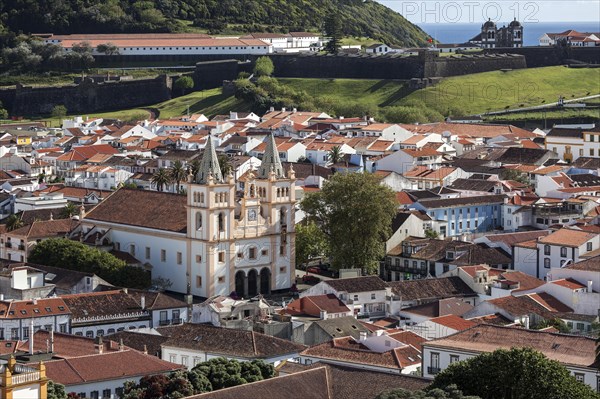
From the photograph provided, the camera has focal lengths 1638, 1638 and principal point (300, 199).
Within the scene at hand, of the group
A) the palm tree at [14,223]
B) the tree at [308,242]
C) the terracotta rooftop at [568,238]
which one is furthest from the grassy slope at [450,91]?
the terracotta rooftop at [568,238]

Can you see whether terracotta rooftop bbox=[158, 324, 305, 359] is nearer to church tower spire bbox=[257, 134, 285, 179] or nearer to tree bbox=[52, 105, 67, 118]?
church tower spire bbox=[257, 134, 285, 179]

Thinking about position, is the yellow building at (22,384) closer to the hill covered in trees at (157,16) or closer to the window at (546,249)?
the window at (546,249)

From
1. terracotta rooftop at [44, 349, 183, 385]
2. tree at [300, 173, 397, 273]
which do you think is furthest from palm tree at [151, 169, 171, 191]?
terracotta rooftop at [44, 349, 183, 385]

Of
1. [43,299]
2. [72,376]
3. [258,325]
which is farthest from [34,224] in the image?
[72,376]

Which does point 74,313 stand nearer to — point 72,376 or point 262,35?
point 72,376

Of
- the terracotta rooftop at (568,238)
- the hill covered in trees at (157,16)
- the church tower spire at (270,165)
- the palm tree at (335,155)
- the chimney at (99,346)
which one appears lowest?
the chimney at (99,346)
